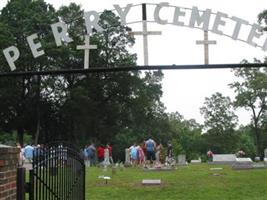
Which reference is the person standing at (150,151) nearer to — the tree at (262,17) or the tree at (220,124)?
the tree at (262,17)

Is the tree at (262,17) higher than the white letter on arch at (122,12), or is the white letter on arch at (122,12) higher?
the tree at (262,17)

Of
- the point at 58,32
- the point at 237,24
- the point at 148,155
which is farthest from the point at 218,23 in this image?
the point at 148,155

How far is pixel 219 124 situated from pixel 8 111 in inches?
1577

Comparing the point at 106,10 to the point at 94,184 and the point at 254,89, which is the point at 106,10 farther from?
the point at 254,89

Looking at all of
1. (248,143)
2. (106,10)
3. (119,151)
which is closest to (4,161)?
(106,10)

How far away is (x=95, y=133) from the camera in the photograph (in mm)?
62125

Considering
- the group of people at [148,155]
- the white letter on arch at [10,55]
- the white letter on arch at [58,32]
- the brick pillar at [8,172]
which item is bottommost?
the brick pillar at [8,172]

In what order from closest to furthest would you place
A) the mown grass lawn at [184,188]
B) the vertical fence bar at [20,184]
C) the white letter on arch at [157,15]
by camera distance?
the vertical fence bar at [20,184] → the white letter on arch at [157,15] → the mown grass lawn at [184,188]

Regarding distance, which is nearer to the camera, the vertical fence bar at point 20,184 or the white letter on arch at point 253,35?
the vertical fence bar at point 20,184

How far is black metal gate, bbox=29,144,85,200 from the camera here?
7.08m

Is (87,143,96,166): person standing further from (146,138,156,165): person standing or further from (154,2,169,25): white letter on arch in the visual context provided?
(154,2,169,25): white letter on arch

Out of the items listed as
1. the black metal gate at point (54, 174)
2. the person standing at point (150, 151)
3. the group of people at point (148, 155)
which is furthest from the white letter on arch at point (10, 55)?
the person standing at point (150, 151)

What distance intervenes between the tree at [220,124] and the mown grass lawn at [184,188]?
67.1 m

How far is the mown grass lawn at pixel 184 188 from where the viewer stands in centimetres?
1827
